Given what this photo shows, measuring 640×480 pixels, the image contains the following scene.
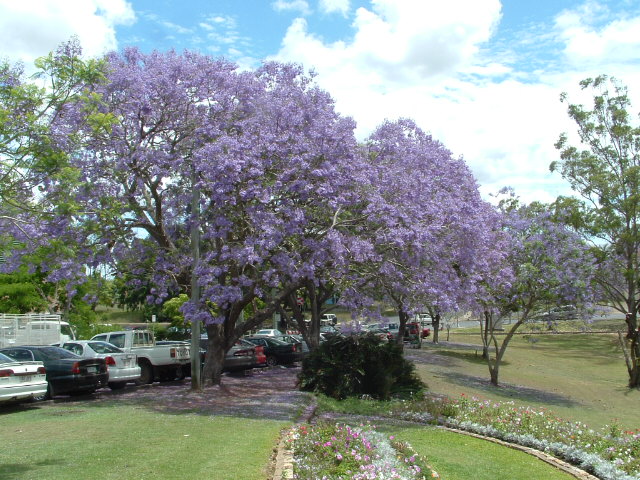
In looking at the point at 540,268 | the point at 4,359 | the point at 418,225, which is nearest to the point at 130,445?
the point at 4,359

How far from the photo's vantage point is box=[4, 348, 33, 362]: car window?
1437 cm

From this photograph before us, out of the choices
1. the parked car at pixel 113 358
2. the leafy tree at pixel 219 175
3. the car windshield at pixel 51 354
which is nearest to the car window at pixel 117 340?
the parked car at pixel 113 358

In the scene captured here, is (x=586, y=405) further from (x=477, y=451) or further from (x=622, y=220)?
(x=477, y=451)

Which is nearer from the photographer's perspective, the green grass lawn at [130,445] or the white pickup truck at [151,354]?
the green grass lawn at [130,445]

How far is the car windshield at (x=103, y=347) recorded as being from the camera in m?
17.1

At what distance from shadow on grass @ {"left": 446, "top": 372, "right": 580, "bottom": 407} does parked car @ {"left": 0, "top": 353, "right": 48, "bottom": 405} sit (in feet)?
50.8

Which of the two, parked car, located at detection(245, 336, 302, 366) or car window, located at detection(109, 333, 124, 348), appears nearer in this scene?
car window, located at detection(109, 333, 124, 348)

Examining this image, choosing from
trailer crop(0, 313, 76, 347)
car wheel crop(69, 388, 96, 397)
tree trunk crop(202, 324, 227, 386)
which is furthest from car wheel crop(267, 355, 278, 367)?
car wheel crop(69, 388, 96, 397)

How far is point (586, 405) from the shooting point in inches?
862

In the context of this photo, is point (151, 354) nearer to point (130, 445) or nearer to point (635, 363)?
point (130, 445)

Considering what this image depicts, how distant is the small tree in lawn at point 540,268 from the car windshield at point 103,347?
500 inches

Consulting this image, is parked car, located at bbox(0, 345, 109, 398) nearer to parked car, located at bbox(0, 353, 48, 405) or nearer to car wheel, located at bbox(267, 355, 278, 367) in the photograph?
parked car, located at bbox(0, 353, 48, 405)

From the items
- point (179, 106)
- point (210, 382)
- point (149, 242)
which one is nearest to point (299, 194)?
point (179, 106)

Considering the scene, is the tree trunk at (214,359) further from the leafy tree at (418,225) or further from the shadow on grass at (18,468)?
the shadow on grass at (18,468)
